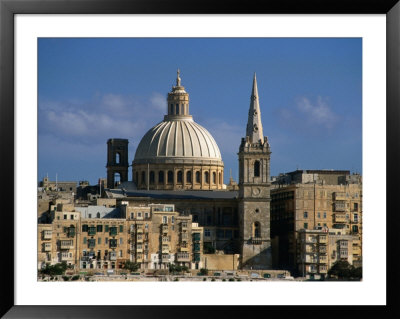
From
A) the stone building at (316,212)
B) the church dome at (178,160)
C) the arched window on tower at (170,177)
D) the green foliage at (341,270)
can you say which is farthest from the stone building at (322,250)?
the arched window on tower at (170,177)

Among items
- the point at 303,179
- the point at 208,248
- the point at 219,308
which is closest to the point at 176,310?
the point at 219,308

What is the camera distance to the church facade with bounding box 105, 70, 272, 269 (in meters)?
63.2

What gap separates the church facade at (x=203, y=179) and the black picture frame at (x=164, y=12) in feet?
145

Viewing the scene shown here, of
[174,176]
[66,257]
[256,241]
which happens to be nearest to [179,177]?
[174,176]

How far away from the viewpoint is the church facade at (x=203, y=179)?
63.2 metres

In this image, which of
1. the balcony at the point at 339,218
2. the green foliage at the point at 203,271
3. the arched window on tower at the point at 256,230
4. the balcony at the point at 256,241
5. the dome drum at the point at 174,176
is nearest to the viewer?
the green foliage at the point at 203,271

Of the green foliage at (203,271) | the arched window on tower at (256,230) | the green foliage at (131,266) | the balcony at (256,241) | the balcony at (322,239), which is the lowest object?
the green foliage at (203,271)

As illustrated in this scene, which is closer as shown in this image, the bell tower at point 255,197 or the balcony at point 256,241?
the bell tower at point 255,197

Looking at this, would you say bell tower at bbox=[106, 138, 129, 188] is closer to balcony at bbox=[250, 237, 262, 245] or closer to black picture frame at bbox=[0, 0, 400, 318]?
balcony at bbox=[250, 237, 262, 245]

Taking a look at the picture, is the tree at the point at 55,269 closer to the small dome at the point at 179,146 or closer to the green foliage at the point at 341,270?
the green foliage at the point at 341,270

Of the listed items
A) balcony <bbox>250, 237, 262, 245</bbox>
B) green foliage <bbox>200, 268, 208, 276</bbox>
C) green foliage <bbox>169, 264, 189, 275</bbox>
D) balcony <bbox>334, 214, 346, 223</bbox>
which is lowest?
green foliage <bbox>200, 268, 208, 276</bbox>

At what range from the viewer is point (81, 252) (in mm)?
57281

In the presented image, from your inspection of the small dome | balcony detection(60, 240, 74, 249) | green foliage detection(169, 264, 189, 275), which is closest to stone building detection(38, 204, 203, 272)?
balcony detection(60, 240, 74, 249)

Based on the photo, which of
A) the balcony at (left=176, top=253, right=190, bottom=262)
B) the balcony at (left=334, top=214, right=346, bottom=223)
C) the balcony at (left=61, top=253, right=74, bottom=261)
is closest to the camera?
the balcony at (left=61, top=253, right=74, bottom=261)
